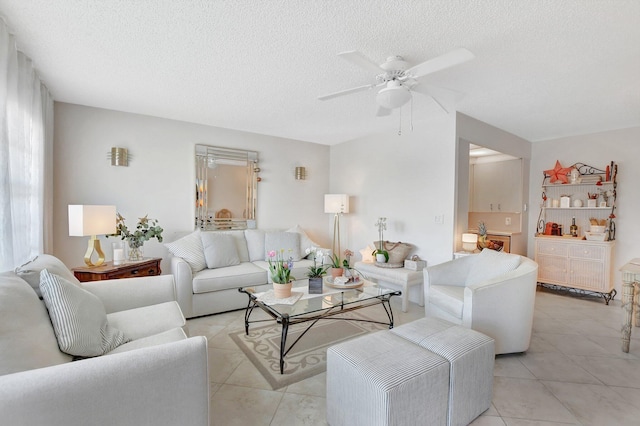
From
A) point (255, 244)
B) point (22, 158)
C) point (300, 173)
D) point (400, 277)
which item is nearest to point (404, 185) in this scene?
point (400, 277)

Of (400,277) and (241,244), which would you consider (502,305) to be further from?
(241,244)

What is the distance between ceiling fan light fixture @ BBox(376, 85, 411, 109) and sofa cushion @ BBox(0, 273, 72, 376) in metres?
2.33

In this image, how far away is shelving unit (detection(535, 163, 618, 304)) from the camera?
3.91 m

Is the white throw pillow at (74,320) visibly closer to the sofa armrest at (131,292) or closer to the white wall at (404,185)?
the sofa armrest at (131,292)

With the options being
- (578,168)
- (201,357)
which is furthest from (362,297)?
(578,168)

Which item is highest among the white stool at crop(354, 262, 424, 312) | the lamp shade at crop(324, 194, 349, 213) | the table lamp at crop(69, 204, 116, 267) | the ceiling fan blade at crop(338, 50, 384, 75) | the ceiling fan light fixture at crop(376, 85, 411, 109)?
the ceiling fan blade at crop(338, 50, 384, 75)

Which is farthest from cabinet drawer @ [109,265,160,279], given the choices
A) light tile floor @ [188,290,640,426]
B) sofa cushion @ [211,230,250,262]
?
sofa cushion @ [211,230,250,262]

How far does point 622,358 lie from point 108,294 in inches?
165

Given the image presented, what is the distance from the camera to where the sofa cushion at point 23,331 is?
107 cm

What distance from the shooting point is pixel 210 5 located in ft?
5.45

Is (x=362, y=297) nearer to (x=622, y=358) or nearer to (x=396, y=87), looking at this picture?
(x=396, y=87)

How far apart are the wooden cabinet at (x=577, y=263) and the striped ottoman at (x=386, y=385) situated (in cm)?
390

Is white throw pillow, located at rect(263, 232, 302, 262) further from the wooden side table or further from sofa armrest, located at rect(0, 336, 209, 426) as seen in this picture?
sofa armrest, located at rect(0, 336, 209, 426)

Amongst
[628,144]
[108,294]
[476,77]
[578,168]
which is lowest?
[108,294]
